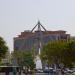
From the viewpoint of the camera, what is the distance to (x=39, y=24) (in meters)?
142

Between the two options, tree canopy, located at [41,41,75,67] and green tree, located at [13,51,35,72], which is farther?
green tree, located at [13,51,35,72]

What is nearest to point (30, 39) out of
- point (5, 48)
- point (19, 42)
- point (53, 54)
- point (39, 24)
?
point (19, 42)

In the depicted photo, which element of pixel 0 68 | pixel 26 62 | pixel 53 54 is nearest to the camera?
pixel 0 68

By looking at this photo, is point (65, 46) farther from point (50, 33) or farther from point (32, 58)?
point (50, 33)

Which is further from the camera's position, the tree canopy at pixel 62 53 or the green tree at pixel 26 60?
the green tree at pixel 26 60

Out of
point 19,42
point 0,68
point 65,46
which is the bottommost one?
point 0,68

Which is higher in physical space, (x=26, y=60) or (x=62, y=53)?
(x=26, y=60)

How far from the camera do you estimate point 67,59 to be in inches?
2493

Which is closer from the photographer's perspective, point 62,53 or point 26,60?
point 62,53

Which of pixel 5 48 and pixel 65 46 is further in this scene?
pixel 65 46

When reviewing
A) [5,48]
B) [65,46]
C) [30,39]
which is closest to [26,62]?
[65,46]

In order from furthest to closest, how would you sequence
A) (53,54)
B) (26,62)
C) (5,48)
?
1. (26,62)
2. (53,54)
3. (5,48)

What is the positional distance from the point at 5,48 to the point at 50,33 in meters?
141

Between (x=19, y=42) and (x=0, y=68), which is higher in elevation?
(x=19, y=42)
